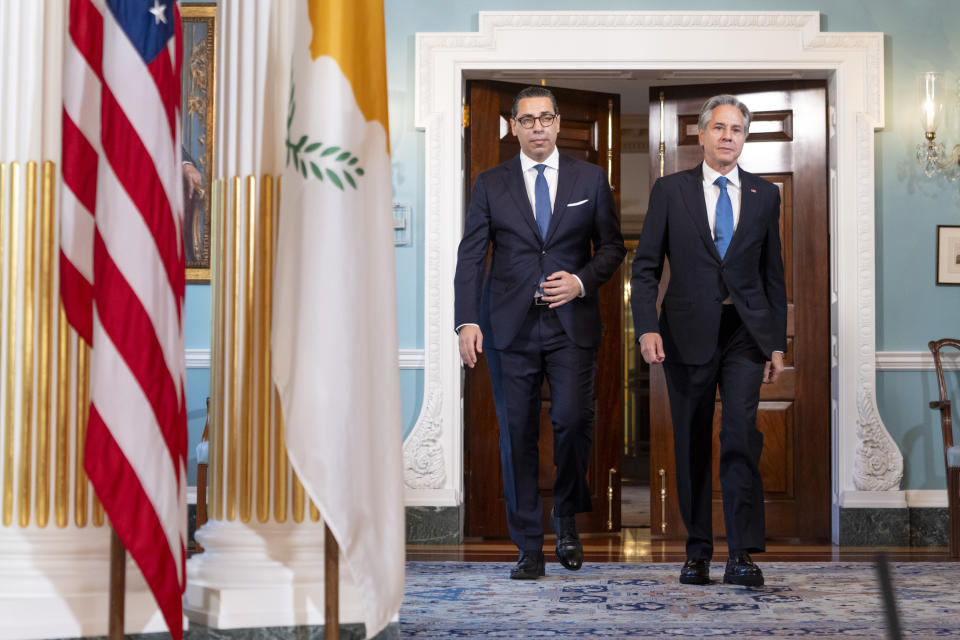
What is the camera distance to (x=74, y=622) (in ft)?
6.91

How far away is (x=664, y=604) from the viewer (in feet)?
10.4

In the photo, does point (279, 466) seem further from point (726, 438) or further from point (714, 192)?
point (714, 192)

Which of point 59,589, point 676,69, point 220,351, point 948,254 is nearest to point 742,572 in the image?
point 220,351

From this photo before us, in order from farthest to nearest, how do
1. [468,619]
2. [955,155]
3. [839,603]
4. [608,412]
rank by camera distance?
[608,412]
[955,155]
[839,603]
[468,619]

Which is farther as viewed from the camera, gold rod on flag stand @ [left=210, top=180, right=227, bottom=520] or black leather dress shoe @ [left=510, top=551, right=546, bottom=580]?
black leather dress shoe @ [left=510, top=551, right=546, bottom=580]

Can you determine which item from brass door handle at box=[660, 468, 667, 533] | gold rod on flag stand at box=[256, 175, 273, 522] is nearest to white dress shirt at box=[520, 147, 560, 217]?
gold rod on flag stand at box=[256, 175, 273, 522]

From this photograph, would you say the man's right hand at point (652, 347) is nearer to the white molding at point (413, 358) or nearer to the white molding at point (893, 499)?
the white molding at point (413, 358)

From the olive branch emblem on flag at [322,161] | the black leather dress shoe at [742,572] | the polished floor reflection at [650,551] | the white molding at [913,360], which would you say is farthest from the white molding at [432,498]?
the olive branch emblem on flag at [322,161]

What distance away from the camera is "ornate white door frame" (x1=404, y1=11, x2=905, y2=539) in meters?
5.25

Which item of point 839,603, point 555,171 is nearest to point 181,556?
point 839,603

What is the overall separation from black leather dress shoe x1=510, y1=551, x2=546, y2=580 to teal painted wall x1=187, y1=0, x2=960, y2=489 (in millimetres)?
1759

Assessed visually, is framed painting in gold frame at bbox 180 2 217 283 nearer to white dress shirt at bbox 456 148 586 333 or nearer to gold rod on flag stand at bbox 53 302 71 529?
white dress shirt at bbox 456 148 586 333

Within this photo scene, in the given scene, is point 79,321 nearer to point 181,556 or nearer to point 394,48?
point 181,556

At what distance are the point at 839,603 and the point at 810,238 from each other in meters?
2.67
